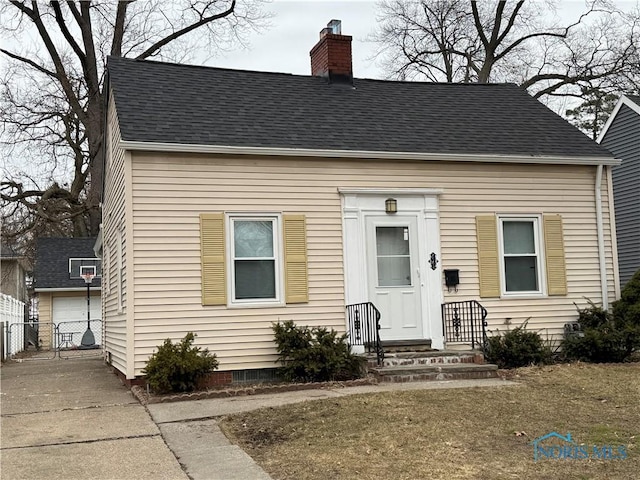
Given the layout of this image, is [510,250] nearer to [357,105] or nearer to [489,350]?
[489,350]

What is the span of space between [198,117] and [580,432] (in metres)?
7.51

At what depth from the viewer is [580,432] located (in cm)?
684

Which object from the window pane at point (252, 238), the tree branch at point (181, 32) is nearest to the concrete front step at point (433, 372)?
the window pane at point (252, 238)

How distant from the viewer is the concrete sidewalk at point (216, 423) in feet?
19.5

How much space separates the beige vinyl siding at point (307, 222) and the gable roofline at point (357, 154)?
170 millimetres

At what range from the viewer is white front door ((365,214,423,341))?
459 inches

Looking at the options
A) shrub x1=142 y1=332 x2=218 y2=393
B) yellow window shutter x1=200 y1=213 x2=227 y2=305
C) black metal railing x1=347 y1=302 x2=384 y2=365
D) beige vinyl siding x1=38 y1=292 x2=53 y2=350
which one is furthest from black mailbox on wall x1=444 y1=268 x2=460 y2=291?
beige vinyl siding x1=38 y1=292 x2=53 y2=350

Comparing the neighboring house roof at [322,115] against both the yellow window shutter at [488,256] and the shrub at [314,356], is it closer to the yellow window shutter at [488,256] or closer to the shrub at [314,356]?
the yellow window shutter at [488,256]

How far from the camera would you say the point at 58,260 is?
30578 mm

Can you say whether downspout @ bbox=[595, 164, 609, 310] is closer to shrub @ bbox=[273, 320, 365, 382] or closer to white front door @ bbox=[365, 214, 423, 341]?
white front door @ bbox=[365, 214, 423, 341]

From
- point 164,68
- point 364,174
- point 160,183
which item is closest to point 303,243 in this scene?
point 364,174

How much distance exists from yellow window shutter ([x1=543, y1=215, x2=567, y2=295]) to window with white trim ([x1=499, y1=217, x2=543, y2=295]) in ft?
0.49

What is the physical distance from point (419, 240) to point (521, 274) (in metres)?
1.98

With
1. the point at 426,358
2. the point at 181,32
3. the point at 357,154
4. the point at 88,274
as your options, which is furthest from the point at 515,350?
the point at 181,32
